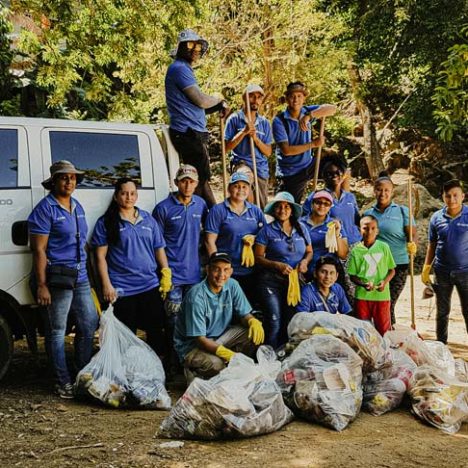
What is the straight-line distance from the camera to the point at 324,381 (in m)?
5.30

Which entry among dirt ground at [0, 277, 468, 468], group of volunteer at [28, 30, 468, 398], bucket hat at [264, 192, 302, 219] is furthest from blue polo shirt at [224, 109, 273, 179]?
dirt ground at [0, 277, 468, 468]

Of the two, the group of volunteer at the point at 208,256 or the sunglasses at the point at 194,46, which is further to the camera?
the sunglasses at the point at 194,46

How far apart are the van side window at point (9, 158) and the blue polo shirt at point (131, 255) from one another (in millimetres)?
759

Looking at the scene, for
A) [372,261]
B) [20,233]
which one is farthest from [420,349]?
[20,233]

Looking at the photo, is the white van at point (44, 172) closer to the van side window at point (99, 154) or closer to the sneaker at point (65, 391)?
the van side window at point (99, 154)

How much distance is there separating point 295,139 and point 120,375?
3.36 metres

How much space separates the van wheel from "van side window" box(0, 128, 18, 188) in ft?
3.54

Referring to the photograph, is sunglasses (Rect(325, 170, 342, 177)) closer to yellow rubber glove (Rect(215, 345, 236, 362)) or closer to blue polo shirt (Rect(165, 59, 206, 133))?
blue polo shirt (Rect(165, 59, 206, 133))

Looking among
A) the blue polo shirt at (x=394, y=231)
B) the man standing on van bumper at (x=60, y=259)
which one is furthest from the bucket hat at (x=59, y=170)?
the blue polo shirt at (x=394, y=231)

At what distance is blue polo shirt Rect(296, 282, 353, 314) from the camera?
6180 mm

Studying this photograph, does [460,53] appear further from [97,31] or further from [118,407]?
[97,31]

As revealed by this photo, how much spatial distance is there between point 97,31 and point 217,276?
560 cm

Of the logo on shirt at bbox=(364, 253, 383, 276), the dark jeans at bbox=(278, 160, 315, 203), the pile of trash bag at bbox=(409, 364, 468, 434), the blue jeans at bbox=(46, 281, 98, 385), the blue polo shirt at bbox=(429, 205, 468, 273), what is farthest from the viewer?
the dark jeans at bbox=(278, 160, 315, 203)

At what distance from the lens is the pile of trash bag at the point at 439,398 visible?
5.39 metres
